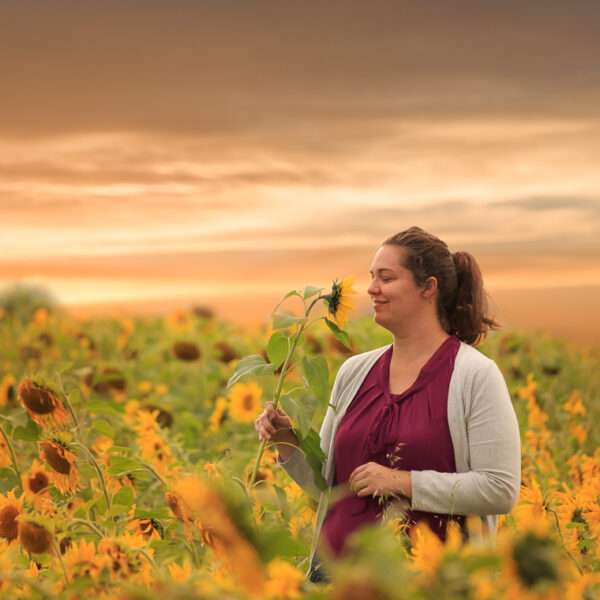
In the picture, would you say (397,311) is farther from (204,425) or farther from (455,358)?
(204,425)

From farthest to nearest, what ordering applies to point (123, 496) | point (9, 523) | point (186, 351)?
1. point (186, 351)
2. point (123, 496)
3. point (9, 523)

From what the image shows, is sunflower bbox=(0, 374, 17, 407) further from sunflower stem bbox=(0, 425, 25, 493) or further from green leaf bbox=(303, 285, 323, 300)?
green leaf bbox=(303, 285, 323, 300)

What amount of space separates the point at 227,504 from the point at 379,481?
1255 millimetres

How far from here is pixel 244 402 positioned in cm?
454

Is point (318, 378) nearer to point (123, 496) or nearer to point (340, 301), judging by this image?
point (340, 301)

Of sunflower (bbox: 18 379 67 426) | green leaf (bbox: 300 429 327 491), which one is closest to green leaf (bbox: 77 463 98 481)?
sunflower (bbox: 18 379 67 426)

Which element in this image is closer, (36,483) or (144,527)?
(144,527)

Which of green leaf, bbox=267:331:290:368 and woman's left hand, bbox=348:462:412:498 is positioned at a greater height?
green leaf, bbox=267:331:290:368

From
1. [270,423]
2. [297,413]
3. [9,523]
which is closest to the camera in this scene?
[9,523]

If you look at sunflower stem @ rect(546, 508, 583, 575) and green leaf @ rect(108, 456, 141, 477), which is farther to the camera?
green leaf @ rect(108, 456, 141, 477)

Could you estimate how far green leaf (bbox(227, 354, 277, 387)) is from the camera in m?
1.96

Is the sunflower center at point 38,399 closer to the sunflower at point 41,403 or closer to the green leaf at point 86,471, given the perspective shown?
the sunflower at point 41,403

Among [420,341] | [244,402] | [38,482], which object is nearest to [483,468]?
[420,341]

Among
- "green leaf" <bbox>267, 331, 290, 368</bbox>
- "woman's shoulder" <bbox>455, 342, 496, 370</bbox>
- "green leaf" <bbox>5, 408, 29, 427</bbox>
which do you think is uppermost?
"green leaf" <bbox>267, 331, 290, 368</bbox>
